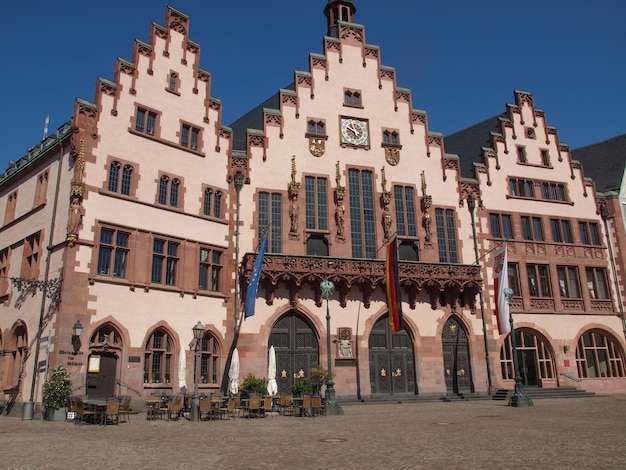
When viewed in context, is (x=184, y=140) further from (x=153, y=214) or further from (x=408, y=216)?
(x=408, y=216)

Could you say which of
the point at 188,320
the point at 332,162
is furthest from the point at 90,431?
the point at 332,162

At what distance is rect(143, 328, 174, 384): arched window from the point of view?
2805cm

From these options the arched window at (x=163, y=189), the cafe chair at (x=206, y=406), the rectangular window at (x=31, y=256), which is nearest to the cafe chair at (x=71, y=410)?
the cafe chair at (x=206, y=406)

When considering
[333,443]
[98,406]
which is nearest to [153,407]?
[98,406]

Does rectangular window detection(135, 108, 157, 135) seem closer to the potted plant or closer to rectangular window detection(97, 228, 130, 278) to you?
rectangular window detection(97, 228, 130, 278)

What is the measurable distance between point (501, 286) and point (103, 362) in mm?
21377

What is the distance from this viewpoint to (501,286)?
32.7 meters

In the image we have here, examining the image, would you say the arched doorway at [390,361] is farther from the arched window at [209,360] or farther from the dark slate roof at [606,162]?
the dark slate roof at [606,162]

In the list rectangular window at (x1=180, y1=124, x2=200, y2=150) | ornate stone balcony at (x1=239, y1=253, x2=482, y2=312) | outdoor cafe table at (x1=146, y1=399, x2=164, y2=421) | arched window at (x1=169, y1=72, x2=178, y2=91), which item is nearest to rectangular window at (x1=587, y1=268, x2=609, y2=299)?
ornate stone balcony at (x1=239, y1=253, x2=482, y2=312)

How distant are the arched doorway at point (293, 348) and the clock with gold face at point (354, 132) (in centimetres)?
1193

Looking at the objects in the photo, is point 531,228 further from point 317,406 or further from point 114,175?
point 114,175

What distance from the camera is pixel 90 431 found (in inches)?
727

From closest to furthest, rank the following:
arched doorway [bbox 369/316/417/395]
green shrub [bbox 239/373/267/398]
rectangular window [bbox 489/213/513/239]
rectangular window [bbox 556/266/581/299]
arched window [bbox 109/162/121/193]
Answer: green shrub [bbox 239/373/267/398] < arched window [bbox 109/162/121/193] < arched doorway [bbox 369/316/417/395] < rectangular window [bbox 489/213/513/239] < rectangular window [bbox 556/266/581/299]

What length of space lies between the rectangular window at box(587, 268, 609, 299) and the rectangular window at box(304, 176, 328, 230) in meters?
19.6
